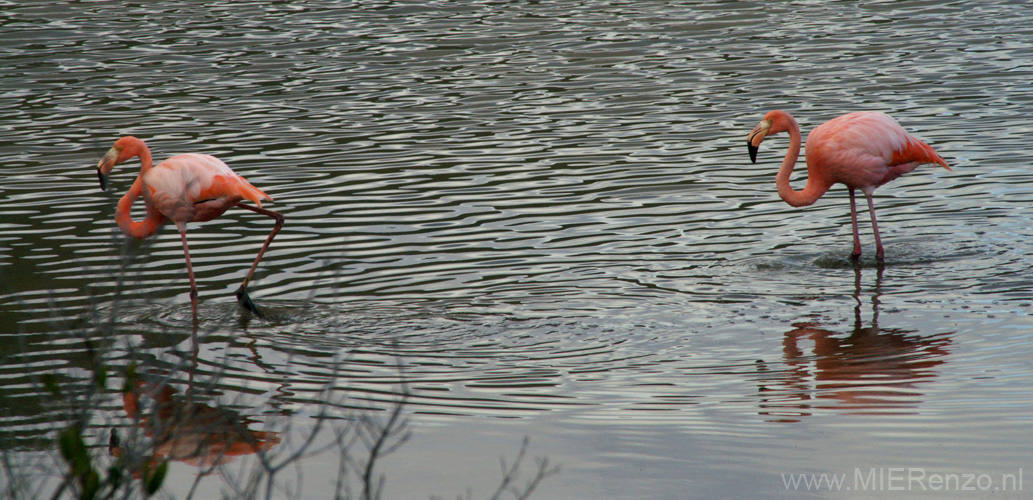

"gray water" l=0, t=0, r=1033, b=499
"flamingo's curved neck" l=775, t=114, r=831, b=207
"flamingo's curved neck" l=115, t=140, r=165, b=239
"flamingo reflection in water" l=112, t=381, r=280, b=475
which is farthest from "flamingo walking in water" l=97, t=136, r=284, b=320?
"flamingo's curved neck" l=775, t=114, r=831, b=207

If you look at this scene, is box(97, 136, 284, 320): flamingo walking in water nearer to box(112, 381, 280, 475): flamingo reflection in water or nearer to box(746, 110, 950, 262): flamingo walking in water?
box(112, 381, 280, 475): flamingo reflection in water

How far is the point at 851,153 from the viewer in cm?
830

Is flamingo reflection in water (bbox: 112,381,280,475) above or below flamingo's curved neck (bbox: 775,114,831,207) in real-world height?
above

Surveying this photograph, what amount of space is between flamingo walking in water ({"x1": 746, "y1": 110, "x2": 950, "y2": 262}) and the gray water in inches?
16.2

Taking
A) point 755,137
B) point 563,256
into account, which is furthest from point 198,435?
point 755,137

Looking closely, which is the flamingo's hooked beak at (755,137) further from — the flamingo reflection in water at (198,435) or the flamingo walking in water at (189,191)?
Answer: the flamingo reflection in water at (198,435)

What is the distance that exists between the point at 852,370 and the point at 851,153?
2.75 m

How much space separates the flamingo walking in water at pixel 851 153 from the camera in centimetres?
832

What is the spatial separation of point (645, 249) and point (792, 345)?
2195mm

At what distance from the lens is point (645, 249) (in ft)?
27.5

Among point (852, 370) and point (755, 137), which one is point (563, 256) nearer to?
point (755, 137)

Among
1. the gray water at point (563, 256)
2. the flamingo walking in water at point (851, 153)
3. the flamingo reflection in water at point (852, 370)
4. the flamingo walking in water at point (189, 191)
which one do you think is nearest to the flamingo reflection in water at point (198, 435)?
the gray water at point (563, 256)

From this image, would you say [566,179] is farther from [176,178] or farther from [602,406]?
[602,406]

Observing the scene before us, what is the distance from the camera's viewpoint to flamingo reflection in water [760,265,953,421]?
17.8 feet
